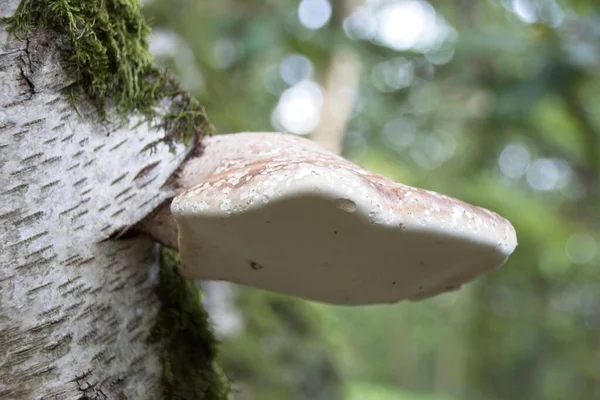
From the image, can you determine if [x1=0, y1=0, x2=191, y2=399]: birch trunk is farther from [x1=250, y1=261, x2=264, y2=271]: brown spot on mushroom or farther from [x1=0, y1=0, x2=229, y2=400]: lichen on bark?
[x1=250, y1=261, x2=264, y2=271]: brown spot on mushroom

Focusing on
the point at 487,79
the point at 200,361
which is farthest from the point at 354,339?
the point at 200,361

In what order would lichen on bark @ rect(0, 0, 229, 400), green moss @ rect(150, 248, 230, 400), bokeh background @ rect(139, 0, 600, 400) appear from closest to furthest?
lichen on bark @ rect(0, 0, 229, 400), green moss @ rect(150, 248, 230, 400), bokeh background @ rect(139, 0, 600, 400)

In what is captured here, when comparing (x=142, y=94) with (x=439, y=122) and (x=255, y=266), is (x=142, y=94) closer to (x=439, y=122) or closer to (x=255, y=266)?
(x=255, y=266)

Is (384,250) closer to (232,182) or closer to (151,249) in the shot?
(232,182)

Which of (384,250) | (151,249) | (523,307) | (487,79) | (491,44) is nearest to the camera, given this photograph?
(384,250)

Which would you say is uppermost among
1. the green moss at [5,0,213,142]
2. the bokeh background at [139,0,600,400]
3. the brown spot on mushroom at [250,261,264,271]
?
the green moss at [5,0,213,142]

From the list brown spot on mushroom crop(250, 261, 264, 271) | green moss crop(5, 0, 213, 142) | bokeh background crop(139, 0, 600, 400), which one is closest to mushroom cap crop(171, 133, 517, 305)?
brown spot on mushroom crop(250, 261, 264, 271)

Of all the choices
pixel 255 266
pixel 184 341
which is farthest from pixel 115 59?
pixel 184 341
